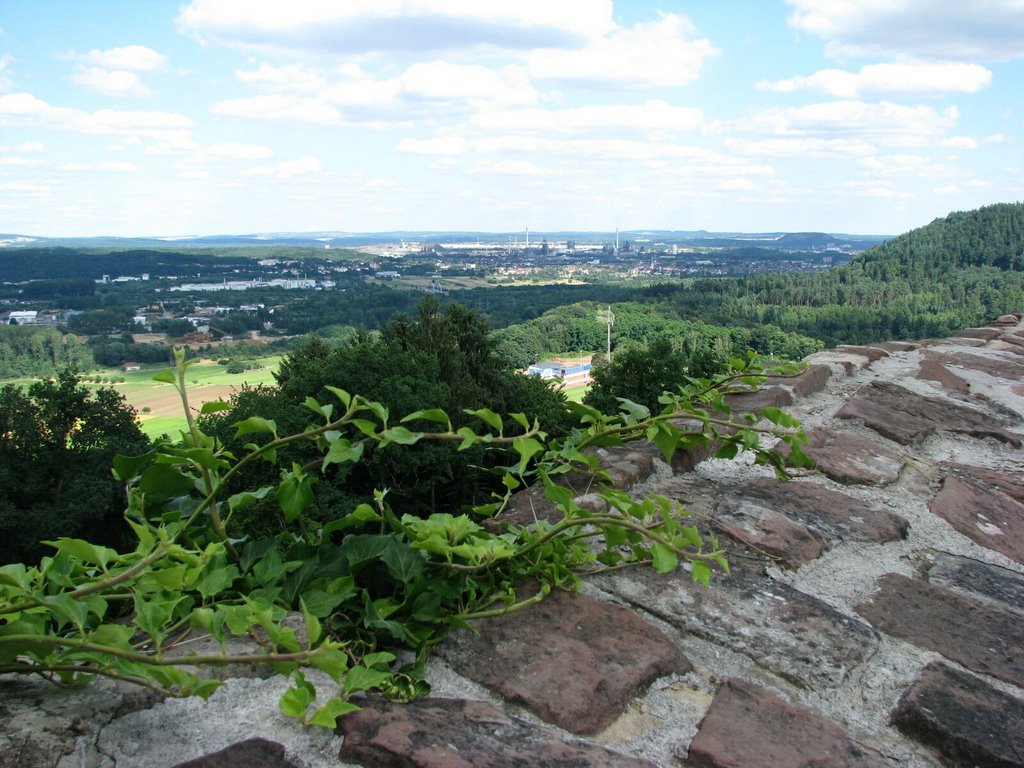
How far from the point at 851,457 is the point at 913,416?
81 cm

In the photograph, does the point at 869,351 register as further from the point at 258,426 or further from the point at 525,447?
the point at 258,426

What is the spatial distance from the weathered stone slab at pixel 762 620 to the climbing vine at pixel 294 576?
97 mm

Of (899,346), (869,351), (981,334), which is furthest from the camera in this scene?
(981,334)

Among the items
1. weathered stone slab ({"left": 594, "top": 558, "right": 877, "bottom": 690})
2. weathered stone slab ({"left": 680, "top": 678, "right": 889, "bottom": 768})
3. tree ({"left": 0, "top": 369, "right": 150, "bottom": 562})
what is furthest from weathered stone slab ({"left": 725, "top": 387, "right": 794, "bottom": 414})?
tree ({"left": 0, "top": 369, "right": 150, "bottom": 562})

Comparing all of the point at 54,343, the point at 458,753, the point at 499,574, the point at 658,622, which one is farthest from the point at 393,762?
the point at 54,343

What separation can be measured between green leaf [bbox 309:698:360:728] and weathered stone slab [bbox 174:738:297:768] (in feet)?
0.20

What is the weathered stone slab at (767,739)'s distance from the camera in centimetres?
113

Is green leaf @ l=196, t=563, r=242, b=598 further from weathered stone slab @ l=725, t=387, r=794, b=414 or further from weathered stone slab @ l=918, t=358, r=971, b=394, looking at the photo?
weathered stone slab @ l=918, t=358, r=971, b=394

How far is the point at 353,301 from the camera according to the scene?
298ft

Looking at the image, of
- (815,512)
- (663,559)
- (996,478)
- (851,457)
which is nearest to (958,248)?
(996,478)

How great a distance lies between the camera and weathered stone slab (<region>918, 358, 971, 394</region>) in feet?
12.2

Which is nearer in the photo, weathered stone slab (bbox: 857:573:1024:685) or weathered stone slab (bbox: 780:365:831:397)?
weathered stone slab (bbox: 857:573:1024:685)

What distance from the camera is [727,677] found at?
134cm

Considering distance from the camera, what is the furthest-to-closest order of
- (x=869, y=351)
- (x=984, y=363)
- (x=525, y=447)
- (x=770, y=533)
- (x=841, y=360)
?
(x=869, y=351) < (x=984, y=363) < (x=841, y=360) < (x=770, y=533) < (x=525, y=447)
